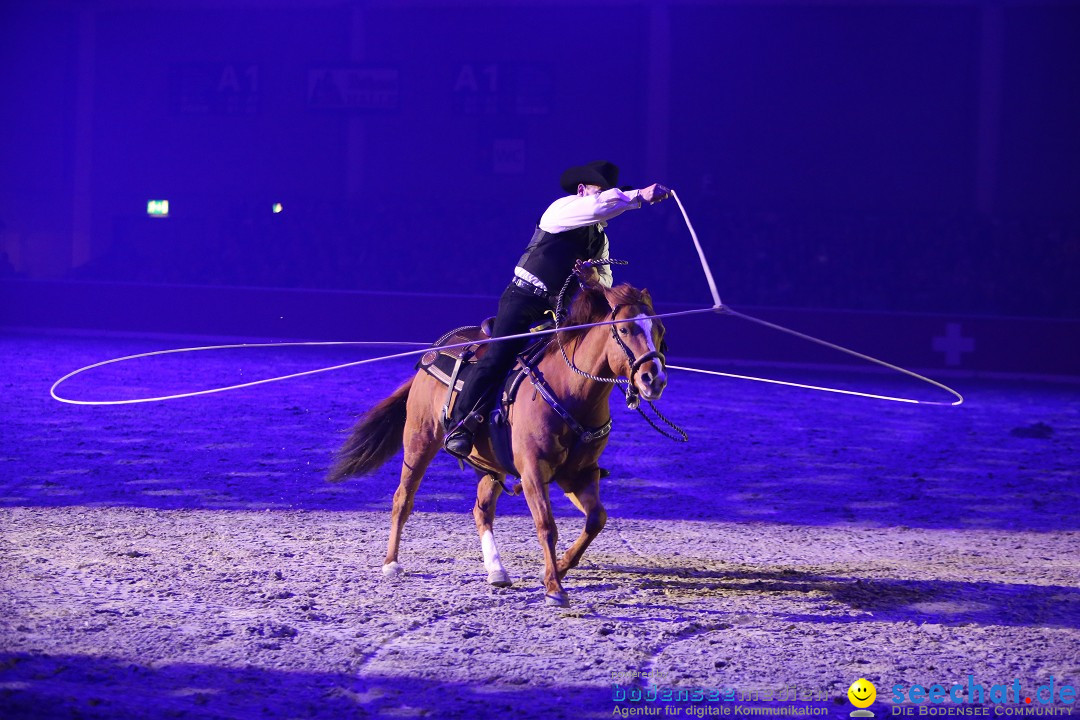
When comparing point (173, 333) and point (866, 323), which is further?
point (173, 333)

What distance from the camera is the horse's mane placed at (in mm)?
5383

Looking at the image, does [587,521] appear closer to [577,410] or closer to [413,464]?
[577,410]

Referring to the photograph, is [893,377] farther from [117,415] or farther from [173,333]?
[173,333]

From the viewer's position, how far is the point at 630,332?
17.2ft

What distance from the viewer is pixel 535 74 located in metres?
23.5

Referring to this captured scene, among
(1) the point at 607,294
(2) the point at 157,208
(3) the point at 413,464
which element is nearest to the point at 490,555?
(3) the point at 413,464

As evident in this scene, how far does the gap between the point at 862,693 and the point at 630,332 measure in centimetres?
189

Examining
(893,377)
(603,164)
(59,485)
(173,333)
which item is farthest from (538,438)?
(173,333)

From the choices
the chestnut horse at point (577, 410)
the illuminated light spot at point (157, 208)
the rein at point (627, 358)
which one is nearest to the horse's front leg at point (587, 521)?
the chestnut horse at point (577, 410)

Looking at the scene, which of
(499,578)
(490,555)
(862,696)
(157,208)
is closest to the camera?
(862,696)

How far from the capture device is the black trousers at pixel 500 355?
5.94 metres

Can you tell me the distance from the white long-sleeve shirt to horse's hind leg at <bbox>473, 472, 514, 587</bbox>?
48.6 inches

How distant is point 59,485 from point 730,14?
59.6ft

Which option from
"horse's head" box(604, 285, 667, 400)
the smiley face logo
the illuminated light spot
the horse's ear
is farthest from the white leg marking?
the illuminated light spot
